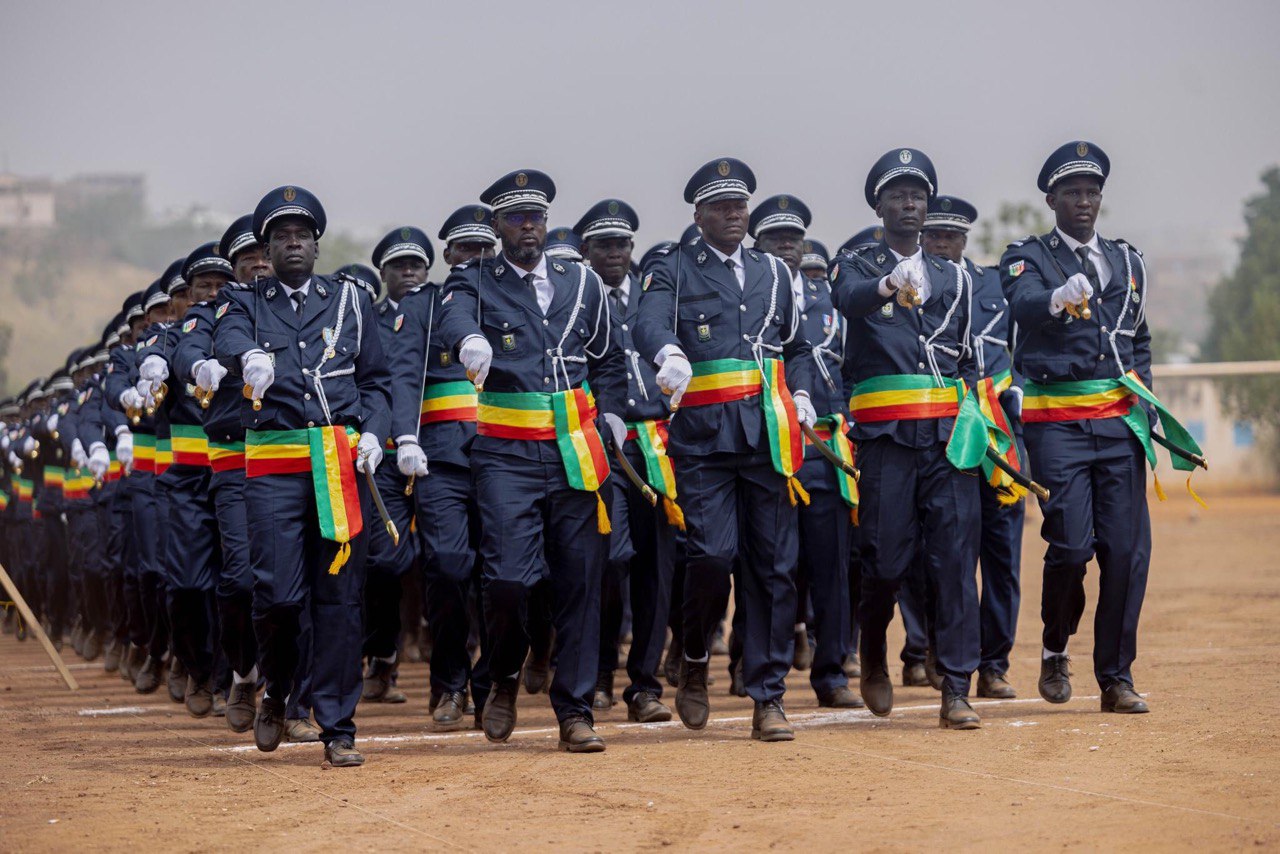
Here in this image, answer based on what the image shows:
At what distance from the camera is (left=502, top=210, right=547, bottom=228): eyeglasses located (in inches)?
379

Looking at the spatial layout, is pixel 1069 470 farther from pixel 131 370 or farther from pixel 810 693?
pixel 131 370

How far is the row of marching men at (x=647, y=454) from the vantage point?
364 inches

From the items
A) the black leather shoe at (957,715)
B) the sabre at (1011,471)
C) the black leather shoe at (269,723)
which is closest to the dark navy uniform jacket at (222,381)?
the black leather shoe at (269,723)

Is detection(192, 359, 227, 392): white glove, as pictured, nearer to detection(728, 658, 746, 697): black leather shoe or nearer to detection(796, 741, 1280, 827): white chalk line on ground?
detection(796, 741, 1280, 827): white chalk line on ground

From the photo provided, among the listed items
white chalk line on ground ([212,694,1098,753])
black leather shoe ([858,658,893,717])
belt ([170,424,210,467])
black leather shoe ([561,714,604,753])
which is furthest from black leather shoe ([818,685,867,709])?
belt ([170,424,210,467])

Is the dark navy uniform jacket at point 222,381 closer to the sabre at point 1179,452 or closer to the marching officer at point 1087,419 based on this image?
the marching officer at point 1087,419

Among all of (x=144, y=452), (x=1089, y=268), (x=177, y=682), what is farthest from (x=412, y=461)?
(x=144, y=452)

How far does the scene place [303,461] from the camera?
9.16 m

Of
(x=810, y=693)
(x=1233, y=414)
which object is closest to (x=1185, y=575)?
(x=810, y=693)

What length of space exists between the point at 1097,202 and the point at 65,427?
10.4 metres

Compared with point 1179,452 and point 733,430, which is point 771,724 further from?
point 1179,452

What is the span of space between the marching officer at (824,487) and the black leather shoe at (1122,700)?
1585mm

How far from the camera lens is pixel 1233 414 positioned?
48125mm

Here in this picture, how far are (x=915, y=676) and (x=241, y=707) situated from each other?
4435mm
